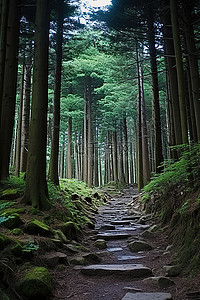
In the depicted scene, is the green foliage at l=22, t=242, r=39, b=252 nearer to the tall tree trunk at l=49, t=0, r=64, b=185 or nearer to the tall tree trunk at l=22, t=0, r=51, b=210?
the tall tree trunk at l=22, t=0, r=51, b=210

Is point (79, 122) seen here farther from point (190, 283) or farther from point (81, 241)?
point (190, 283)

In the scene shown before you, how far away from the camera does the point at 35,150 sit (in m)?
6.82

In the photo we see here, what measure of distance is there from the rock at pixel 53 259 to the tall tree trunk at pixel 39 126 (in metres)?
2.19

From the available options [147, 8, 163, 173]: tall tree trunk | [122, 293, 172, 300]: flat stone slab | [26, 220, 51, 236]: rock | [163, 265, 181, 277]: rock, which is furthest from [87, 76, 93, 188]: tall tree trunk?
[122, 293, 172, 300]: flat stone slab

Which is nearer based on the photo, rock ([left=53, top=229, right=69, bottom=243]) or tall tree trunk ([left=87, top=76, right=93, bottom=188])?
rock ([left=53, top=229, right=69, bottom=243])

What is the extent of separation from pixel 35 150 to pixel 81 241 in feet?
9.50

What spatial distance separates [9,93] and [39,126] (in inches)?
104

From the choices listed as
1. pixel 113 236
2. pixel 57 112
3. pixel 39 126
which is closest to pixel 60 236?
pixel 113 236

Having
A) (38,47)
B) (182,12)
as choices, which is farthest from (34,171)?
(182,12)

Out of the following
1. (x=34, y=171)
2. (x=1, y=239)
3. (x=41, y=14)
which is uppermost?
(x=41, y=14)

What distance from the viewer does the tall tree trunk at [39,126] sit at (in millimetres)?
6547

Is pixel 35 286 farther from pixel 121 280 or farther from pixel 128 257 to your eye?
pixel 128 257

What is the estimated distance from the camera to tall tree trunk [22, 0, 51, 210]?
258 inches

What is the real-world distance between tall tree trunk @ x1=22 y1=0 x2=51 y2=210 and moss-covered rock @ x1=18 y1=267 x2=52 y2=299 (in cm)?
327
